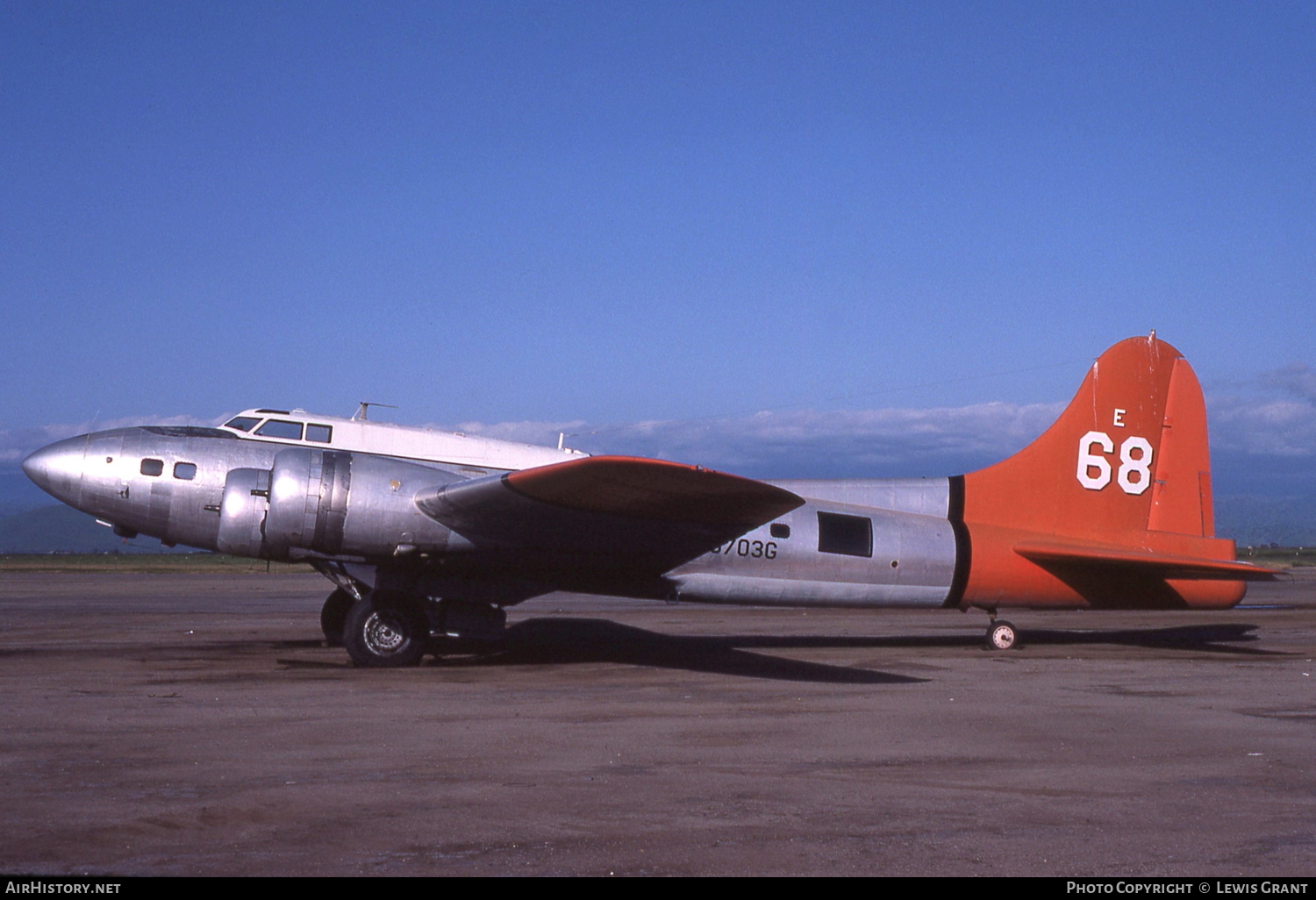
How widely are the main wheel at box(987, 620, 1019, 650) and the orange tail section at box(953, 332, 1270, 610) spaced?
1.50 ft

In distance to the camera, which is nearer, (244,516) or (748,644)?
(244,516)

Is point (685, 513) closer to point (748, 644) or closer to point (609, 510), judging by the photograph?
point (609, 510)

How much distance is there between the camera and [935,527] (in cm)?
1377

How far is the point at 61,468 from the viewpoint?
40.3 feet

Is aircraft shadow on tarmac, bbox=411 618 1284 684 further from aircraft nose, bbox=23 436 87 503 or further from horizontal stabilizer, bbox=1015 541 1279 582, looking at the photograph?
aircraft nose, bbox=23 436 87 503

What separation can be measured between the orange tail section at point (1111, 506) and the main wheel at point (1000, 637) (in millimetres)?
458

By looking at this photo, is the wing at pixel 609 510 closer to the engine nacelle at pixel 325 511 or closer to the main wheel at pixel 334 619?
the engine nacelle at pixel 325 511

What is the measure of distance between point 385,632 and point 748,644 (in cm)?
578

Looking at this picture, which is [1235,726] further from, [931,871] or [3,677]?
[3,677]

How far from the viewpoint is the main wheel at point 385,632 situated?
38.5ft

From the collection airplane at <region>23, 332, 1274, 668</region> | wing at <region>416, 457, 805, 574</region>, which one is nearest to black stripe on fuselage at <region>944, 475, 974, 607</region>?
airplane at <region>23, 332, 1274, 668</region>

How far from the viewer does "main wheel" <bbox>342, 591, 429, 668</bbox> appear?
11.7 meters

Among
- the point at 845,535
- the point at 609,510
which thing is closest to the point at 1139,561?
the point at 845,535

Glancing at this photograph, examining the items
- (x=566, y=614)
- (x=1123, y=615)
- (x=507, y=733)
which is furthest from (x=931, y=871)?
(x=1123, y=615)
